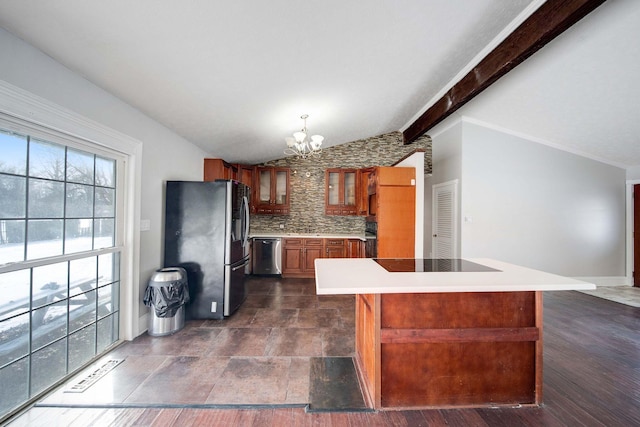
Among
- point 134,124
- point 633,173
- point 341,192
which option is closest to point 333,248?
point 341,192

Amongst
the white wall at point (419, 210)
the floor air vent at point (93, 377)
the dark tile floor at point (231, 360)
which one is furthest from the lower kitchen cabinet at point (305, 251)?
the floor air vent at point (93, 377)

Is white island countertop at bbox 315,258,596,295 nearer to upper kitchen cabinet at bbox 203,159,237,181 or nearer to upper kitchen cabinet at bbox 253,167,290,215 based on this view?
upper kitchen cabinet at bbox 203,159,237,181

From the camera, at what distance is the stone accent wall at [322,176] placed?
5.66 m

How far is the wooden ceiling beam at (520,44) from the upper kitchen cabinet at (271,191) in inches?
129

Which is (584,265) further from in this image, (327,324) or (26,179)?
(26,179)

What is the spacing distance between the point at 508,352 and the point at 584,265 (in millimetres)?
4590

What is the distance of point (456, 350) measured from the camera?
1.72 m

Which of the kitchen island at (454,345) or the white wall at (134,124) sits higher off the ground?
the white wall at (134,124)

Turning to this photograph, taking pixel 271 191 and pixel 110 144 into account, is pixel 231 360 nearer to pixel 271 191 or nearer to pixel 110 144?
pixel 110 144

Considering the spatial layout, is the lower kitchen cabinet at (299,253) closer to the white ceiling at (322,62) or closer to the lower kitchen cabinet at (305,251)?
the lower kitchen cabinet at (305,251)

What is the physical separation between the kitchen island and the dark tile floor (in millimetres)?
664

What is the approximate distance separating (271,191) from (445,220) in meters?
3.56

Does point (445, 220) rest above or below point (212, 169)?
below

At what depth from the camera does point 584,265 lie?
467 cm
